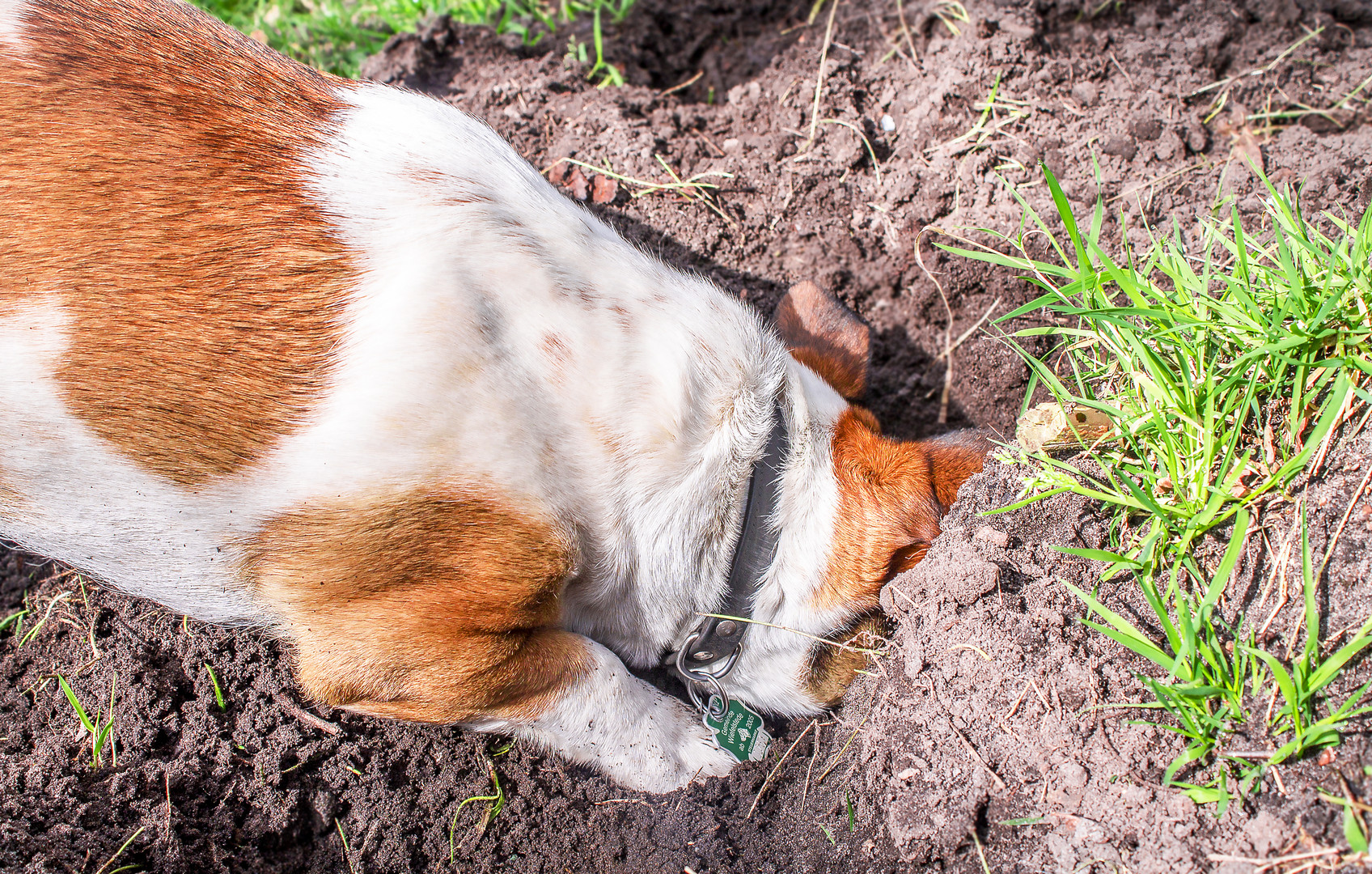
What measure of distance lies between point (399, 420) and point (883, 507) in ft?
4.40

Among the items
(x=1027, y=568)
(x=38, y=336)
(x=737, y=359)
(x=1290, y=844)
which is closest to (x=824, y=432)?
(x=737, y=359)

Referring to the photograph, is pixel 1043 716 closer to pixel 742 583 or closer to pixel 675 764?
pixel 742 583

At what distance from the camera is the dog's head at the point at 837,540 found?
92.8 inches

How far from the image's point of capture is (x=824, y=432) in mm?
2492

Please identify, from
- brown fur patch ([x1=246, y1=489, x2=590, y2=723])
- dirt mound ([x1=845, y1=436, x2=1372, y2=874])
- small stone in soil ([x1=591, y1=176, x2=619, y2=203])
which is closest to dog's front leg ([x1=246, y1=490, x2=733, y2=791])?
brown fur patch ([x1=246, y1=489, x2=590, y2=723])

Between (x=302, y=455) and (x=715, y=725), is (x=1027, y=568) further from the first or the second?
(x=302, y=455)

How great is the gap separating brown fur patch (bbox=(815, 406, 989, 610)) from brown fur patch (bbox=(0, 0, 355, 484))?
4.82 feet

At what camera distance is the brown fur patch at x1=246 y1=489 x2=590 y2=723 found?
208 centimetres

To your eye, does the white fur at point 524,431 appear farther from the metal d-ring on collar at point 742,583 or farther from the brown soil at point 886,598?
the brown soil at point 886,598

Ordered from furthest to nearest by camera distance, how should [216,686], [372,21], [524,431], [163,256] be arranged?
[372,21]
[216,686]
[524,431]
[163,256]

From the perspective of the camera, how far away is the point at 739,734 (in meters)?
2.53

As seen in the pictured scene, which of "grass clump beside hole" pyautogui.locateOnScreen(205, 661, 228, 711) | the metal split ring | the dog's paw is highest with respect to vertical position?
the metal split ring

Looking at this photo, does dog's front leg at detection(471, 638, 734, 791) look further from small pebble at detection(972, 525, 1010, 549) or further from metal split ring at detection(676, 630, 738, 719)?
small pebble at detection(972, 525, 1010, 549)

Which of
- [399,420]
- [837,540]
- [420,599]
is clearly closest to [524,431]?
[399,420]
